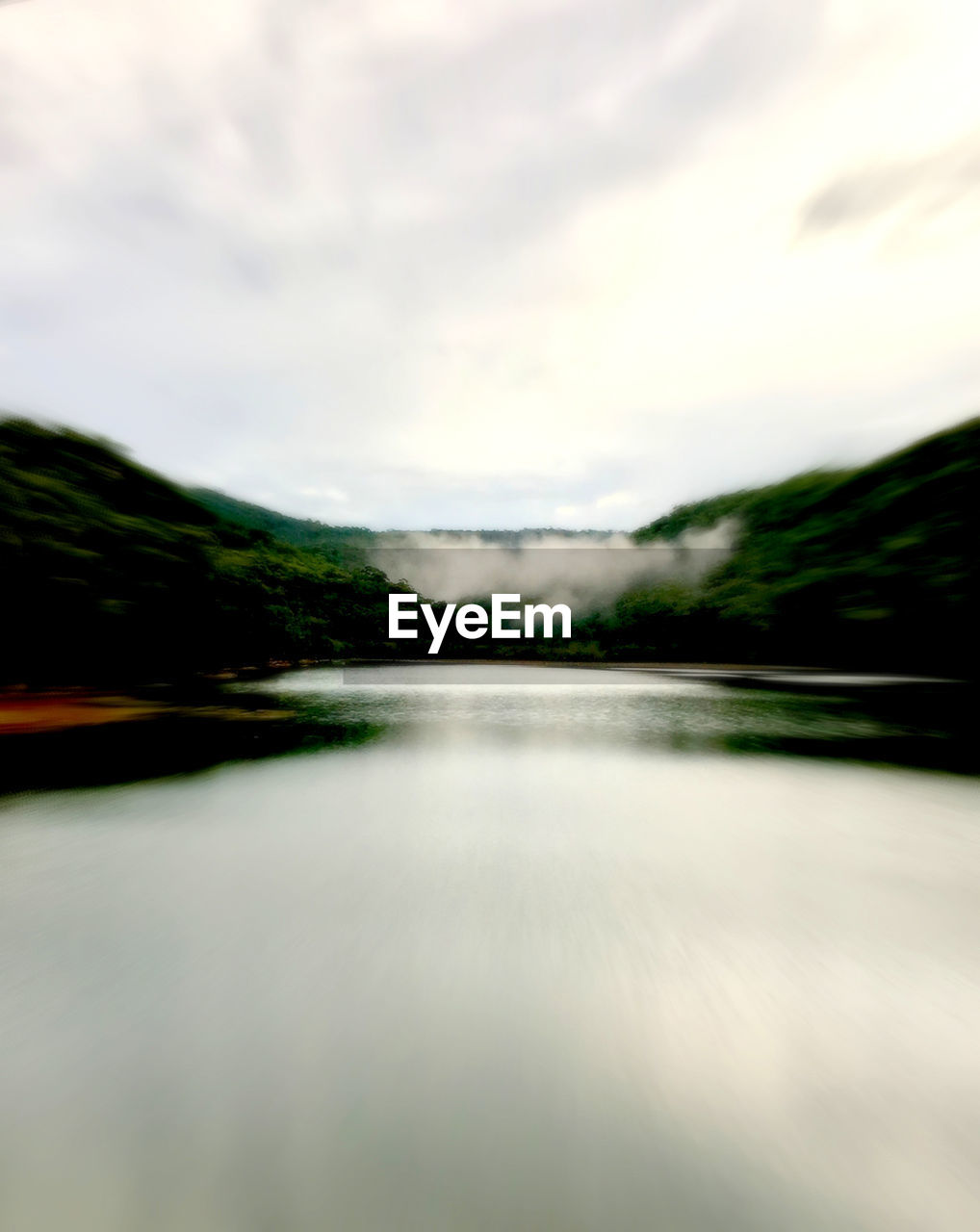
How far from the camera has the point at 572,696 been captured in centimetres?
1311

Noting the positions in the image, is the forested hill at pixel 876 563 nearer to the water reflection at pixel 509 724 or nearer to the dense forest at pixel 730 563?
the dense forest at pixel 730 563

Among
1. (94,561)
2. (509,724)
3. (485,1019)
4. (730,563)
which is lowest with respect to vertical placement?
→ (485,1019)

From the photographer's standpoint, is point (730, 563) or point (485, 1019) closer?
point (485, 1019)

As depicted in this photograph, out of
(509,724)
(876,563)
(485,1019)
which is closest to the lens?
(485,1019)

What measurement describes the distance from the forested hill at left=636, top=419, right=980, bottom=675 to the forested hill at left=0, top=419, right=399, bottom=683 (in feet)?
33.1

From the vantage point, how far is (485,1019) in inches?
70.4

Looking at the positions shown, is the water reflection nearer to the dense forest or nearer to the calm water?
the dense forest

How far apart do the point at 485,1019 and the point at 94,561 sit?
730 centimetres

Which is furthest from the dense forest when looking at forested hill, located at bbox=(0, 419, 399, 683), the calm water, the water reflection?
the calm water

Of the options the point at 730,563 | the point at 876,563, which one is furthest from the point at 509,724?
the point at 730,563

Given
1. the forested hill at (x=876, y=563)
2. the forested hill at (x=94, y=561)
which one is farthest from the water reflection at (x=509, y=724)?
the forested hill at (x=876, y=563)

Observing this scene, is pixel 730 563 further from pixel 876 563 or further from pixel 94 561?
pixel 94 561

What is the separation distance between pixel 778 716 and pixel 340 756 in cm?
743

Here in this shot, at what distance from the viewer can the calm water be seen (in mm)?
1245
